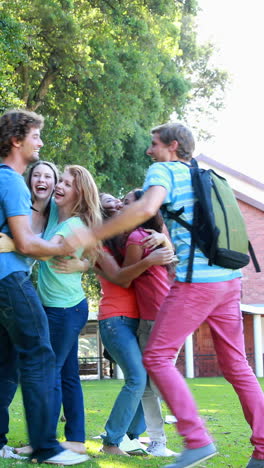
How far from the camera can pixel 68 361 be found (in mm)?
5383

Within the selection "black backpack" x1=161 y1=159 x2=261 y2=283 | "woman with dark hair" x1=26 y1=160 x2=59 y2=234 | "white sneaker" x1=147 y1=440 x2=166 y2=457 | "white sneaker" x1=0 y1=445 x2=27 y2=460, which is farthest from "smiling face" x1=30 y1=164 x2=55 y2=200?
"white sneaker" x1=147 y1=440 x2=166 y2=457

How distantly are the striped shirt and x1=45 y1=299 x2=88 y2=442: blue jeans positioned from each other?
43.9 inches

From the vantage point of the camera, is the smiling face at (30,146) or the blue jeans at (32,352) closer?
the blue jeans at (32,352)

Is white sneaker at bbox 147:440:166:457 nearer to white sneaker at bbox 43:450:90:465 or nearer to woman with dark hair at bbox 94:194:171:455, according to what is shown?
woman with dark hair at bbox 94:194:171:455

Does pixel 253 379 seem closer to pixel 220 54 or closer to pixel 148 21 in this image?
pixel 148 21

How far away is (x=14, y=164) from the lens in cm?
473

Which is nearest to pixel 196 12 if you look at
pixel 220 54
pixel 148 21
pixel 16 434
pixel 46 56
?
pixel 148 21

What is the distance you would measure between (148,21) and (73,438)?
22.8 meters

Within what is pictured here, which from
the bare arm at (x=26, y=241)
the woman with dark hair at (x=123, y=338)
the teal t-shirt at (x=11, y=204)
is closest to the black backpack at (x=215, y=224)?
the bare arm at (x=26, y=241)

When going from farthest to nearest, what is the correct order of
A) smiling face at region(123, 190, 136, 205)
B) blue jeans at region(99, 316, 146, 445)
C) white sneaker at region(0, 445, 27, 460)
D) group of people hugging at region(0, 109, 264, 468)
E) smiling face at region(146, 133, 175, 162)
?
smiling face at region(123, 190, 136, 205) → blue jeans at region(99, 316, 146, 445) → white sneaker at region(0, 445, 27, 460) → smiling face at region(146, 133, 175, 162) → group of people hugging at region(0, 109, 264, 468)

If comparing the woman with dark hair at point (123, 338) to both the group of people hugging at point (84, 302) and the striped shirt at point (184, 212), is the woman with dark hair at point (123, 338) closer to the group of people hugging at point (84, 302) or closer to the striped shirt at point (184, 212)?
the group of people hugging at point (84, 302)

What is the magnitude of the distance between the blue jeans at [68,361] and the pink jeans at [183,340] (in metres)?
0.96

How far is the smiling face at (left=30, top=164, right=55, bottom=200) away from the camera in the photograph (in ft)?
18.4

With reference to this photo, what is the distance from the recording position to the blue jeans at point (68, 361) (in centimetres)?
509
